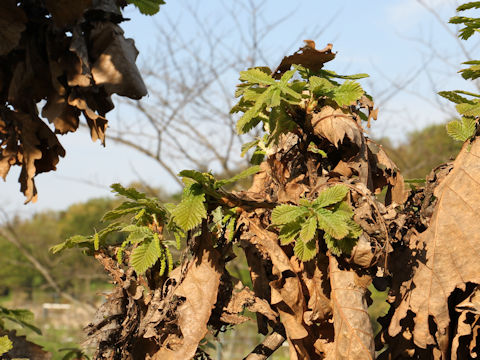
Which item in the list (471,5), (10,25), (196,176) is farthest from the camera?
(471,5)

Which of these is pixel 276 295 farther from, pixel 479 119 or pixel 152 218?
pixel 479 119

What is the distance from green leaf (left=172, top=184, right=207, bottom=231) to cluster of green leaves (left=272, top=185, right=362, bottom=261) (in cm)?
12

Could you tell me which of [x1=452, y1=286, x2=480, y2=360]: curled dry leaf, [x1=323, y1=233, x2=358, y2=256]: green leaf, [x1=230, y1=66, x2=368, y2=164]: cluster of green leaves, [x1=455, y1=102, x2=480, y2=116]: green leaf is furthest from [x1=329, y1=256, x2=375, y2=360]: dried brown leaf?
[x1=455, y1=102, x2=480, y2=116]: green leaf

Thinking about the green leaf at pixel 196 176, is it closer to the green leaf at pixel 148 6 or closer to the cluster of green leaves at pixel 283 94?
the cluster of green leaves at pixel 283 94

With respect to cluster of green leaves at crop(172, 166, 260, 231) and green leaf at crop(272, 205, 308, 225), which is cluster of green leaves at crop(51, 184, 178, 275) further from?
green leaf at crop(272, 205, 308, 225)

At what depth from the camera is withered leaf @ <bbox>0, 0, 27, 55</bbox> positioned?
0.61 metres

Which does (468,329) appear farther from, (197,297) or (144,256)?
(144,256)

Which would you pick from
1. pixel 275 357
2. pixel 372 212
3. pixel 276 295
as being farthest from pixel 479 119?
pixel 275 357

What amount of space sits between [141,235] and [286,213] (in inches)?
11.2

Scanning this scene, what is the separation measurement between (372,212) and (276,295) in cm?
21

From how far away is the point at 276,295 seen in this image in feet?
2.75

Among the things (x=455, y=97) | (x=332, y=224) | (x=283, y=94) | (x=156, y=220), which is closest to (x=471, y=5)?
(x=455, y=97)

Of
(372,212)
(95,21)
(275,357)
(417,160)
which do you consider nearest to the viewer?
(95,21)

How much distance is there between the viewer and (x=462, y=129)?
3.07ft
